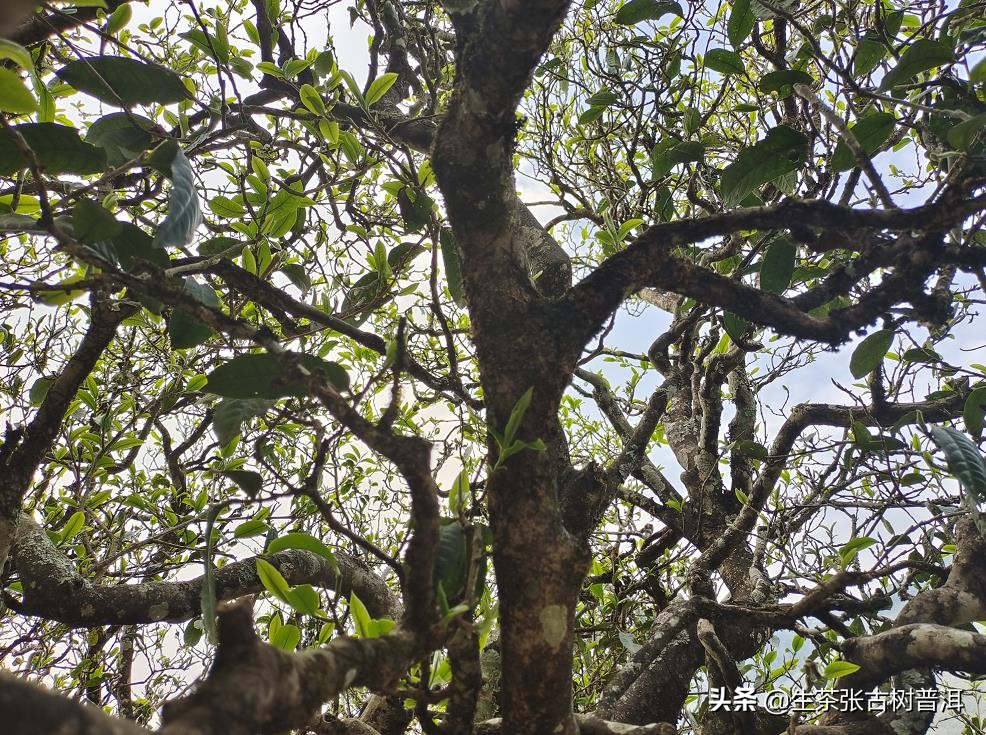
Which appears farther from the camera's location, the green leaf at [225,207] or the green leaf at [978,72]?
the green leaf at [225,207]

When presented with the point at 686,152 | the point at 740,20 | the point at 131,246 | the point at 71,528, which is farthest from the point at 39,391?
the point at 740,20

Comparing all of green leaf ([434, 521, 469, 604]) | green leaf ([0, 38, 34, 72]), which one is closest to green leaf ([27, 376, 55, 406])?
green leaf ([0, 38, 34, 72])

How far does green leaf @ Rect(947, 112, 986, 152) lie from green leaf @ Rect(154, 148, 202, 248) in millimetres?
1229

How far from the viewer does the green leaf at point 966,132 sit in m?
0.97

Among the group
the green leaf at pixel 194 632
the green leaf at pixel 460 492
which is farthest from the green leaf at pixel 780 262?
the green leaf at pixel 194 632

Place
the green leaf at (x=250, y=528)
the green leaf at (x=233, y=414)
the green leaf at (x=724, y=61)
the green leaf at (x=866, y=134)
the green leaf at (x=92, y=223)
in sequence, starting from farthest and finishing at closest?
the green leaf at (x=724, y=61) < the green leaf at (x=250, y=528) < the green leaf at (x=866, y=134) < the green leaf at (x=233, y=414) < the green leaf at (x=92, y=223)

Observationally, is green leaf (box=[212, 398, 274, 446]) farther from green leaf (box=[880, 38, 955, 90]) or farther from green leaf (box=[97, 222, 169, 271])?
Answer: green leaf (box=[880, 38, 955, 90])

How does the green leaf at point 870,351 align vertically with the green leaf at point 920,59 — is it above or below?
below

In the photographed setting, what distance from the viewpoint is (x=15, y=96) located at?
84cm

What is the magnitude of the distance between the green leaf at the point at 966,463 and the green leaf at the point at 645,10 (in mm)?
1178

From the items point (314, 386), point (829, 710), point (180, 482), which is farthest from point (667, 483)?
point (314, 386)

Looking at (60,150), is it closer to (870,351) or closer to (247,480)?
(247,480)

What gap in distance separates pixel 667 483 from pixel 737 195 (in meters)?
1.46

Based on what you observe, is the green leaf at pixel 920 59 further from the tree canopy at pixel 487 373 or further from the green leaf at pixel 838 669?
the green leaf at pixel 838 669
